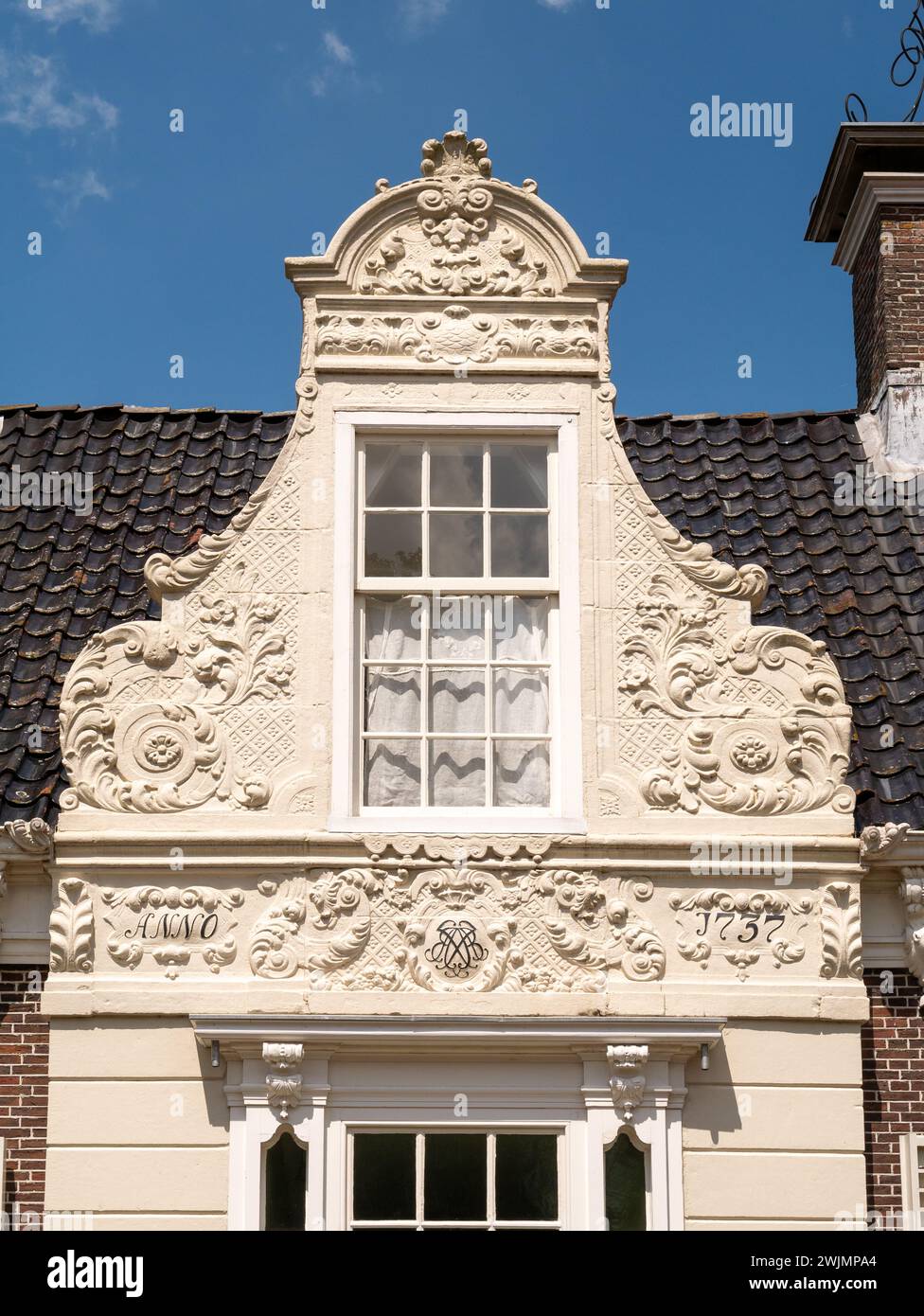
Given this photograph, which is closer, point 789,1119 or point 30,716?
point 789,1119

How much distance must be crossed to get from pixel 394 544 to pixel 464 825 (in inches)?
71.6

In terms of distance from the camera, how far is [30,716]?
11.3 meters

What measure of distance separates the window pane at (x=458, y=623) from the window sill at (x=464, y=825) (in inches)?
42.9

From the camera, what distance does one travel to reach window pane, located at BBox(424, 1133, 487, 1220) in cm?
977

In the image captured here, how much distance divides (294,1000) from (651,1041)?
6.42 ft

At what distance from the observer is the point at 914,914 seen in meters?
10.4

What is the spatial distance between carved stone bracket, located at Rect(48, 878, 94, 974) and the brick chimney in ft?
22.9

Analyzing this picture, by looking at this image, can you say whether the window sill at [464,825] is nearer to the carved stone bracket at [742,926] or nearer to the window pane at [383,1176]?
the carved stone bracket at [742,926]

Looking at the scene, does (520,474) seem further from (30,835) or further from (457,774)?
(30,835)

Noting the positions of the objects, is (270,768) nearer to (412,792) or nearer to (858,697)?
(412,792)

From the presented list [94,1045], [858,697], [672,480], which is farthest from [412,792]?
[672,480]

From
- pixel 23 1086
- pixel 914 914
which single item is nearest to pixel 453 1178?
pixel 23 1086

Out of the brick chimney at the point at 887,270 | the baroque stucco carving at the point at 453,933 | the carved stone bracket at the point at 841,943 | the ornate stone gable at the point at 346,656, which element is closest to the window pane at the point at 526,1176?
Result: the baroque stucco carving at the point at 453,933

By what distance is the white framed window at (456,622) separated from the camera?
10539 mm
